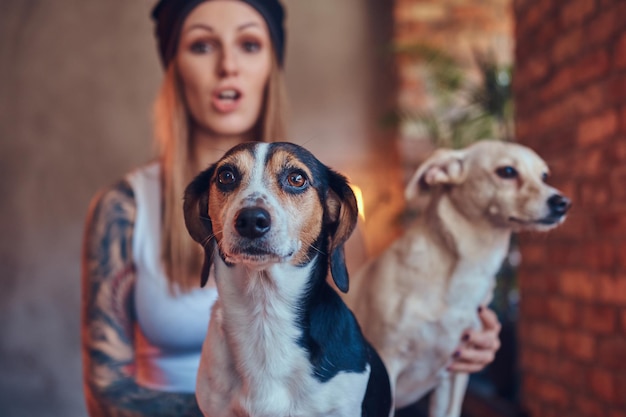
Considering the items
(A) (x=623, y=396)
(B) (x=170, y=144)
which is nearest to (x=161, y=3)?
(B) (x=170, y=144)

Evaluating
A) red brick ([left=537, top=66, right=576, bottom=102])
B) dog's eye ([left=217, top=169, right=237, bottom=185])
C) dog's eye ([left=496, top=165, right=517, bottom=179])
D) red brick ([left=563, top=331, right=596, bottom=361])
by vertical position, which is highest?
red brick ([left=537, top=66, right=576, bottom=102])

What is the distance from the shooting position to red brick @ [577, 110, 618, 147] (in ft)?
4.93

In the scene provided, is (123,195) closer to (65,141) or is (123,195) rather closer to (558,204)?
(558,204)

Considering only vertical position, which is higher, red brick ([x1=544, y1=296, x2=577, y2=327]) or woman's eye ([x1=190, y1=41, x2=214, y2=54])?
woman's eye ([x1=190, y1=41, x2=214, y2=54])

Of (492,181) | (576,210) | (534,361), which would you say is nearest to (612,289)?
(576,210)

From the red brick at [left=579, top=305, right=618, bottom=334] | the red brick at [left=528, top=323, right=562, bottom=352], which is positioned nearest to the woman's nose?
the red brick at [left=579, top=305, right=618, bottom=334]

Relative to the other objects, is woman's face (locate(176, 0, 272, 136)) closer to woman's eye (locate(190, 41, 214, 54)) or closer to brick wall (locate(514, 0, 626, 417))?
woman's eye (locate(190, 41, 214, 54))

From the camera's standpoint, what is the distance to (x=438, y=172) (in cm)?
106

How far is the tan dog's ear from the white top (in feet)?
1.43

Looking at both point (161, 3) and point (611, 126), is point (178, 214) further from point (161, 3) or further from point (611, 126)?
point (611, 126)

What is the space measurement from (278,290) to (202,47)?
20.4 inches

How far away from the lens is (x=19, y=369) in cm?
298

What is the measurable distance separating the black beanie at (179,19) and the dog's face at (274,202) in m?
0.46

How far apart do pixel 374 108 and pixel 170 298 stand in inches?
109
